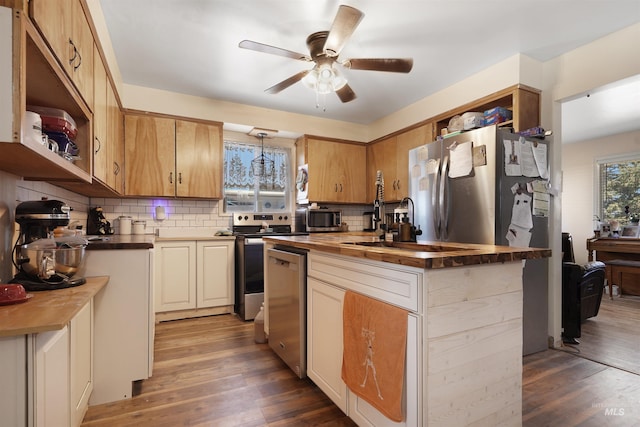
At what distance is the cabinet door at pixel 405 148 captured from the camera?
3.73m

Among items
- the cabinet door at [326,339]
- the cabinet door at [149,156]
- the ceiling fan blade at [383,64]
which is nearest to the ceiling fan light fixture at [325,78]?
the ceiling fan blade at [383,64]

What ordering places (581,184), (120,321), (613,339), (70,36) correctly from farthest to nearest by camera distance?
(581,184), (613,339), (120,321), (70,36)

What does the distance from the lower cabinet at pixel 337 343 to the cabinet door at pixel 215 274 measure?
196 cm

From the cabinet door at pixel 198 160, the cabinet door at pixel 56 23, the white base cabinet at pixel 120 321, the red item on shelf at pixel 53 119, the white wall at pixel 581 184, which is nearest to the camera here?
the cabinet door at pixel 56 23

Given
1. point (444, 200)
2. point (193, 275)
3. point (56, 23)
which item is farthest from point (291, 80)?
point (193, 275)

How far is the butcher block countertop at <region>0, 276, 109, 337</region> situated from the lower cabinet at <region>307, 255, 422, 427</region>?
3.67 ft

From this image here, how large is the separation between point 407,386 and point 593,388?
1698 millimetres

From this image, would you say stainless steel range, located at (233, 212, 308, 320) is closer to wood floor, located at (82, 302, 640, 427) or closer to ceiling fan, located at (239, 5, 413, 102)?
wood floor, located at (82, 302, 640, 427)

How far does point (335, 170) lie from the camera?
14.6ft

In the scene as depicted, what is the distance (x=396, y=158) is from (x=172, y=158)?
9.11 feet

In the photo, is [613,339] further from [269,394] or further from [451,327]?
[269,394]

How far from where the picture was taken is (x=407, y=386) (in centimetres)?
122

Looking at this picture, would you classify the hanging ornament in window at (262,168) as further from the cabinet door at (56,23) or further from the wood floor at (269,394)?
the cabinet door at (56,23)

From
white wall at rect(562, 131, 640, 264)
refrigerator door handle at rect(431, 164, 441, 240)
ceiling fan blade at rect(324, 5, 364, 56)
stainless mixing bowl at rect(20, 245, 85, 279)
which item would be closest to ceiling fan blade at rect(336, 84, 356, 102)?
ceiling fan blade at rect(324, 5, 364, 56)
